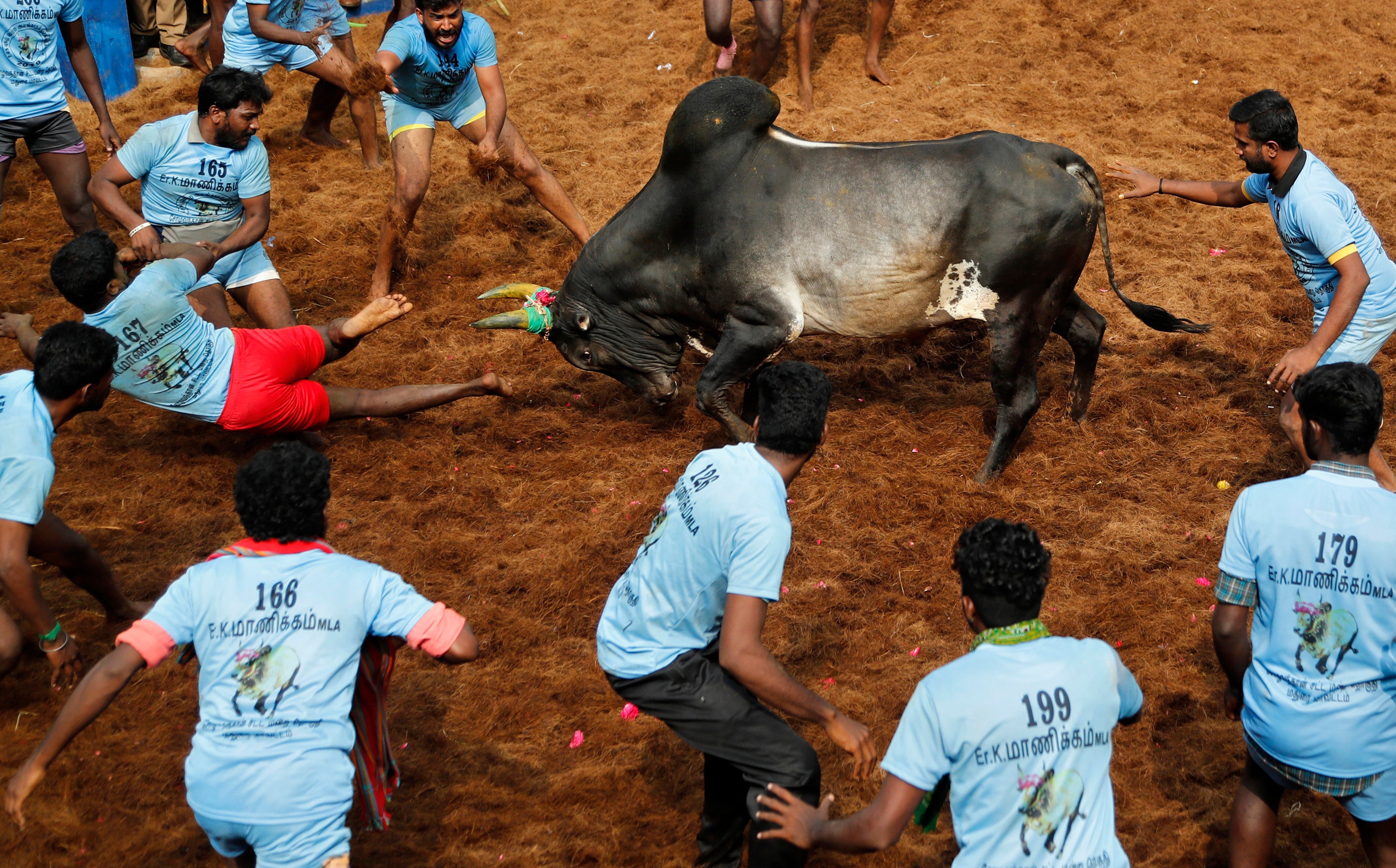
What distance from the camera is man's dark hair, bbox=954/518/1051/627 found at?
2.65m

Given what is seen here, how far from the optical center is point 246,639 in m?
2.88

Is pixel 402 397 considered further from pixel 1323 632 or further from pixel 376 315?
pixel 1323 632

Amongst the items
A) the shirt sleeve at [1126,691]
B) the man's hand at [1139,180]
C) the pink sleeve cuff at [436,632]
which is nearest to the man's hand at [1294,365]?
the man's hand at [1139,180]

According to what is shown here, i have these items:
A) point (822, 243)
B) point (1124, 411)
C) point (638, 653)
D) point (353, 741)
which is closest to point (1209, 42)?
point (1124, 411)

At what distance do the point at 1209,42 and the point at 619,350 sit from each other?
688 cm

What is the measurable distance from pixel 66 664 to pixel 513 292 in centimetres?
308

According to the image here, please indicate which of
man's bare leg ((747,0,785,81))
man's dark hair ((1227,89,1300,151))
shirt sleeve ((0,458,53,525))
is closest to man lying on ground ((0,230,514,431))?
shirt sleeve ((0,458,53,525))

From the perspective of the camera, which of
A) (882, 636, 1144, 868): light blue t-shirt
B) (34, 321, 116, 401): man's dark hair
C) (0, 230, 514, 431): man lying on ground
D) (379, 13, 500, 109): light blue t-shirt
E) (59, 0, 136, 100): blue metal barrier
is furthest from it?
(59, 0, 136, 100): blue metal barrier

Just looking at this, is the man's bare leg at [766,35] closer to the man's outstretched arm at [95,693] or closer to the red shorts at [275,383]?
the red shorts at [275,383]

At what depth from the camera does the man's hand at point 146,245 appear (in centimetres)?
582

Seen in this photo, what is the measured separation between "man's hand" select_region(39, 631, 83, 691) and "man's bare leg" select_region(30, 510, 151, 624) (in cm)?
29

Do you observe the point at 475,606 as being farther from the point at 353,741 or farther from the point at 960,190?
the point at 960,190

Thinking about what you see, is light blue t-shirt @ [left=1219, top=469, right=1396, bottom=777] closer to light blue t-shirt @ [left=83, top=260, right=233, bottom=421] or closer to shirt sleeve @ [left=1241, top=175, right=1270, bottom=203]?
shirt sleeve @ [left=1241, top=175, right=1270, bottom=203]

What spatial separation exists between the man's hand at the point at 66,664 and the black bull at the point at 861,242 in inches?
121
